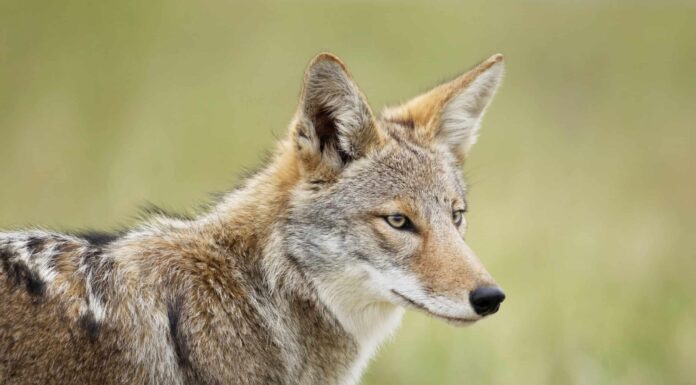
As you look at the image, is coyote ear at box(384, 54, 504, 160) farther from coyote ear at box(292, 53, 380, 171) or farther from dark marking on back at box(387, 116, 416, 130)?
coyote ear at box(292, 53, 380, 171)

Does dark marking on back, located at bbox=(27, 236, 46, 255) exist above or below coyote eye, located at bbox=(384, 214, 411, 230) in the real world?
above

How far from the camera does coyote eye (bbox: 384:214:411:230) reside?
679 centimetres

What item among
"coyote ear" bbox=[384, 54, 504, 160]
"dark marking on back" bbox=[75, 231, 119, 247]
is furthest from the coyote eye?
"dark marking on back" bbox=[75, 231, 119, 247]

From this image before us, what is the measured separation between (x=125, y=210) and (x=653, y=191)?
6532 millimetres

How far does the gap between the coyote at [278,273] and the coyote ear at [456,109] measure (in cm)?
21

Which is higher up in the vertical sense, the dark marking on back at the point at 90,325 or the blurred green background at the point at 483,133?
the dark marking on back at the point at 90,325

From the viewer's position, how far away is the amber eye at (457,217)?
7185 mm

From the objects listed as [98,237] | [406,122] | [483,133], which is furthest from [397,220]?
[483,133]

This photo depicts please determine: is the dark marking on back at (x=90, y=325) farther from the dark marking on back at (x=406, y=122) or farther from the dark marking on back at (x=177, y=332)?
the dark marking on back at (x=406, y=122)

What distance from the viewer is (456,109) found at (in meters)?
7.73

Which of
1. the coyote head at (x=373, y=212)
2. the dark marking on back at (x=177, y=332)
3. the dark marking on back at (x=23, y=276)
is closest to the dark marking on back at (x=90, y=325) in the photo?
the dark marking on back at (x=23, y=276)

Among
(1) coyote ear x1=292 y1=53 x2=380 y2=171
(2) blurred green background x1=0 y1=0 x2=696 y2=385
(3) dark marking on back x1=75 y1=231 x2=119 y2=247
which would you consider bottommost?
(2) blurred green background x1=0 y1=0 x2=696 y2=385

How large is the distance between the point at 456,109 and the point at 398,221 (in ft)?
4.11

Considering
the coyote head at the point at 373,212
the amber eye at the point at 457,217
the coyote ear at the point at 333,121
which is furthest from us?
the amber eye at the point at 457,217
